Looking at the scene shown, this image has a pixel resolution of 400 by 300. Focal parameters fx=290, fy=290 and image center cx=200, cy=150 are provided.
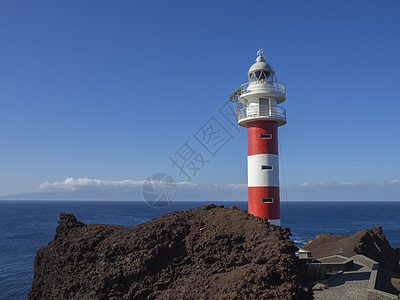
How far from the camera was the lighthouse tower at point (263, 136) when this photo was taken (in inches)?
648

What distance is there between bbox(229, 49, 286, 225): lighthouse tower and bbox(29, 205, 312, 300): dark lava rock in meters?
7.05

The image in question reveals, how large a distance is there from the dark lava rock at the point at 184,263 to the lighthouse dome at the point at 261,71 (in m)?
10.9

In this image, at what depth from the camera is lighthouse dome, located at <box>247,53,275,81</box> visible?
18062 mm

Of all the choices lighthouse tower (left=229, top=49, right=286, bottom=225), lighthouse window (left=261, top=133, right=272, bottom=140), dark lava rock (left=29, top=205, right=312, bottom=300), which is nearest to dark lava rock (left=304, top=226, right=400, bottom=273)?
lighthouse tower (left=229, top=49, right=286, bottom=225)

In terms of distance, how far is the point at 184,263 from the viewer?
7.98m

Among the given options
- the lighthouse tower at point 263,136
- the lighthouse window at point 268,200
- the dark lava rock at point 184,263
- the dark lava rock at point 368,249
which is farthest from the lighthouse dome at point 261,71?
the dark lava rock at point 368,249

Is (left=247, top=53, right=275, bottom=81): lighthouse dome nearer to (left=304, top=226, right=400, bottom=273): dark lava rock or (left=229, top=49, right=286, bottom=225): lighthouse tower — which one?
(left=229, top=49, right=286, bottom=225): lighthouse tower

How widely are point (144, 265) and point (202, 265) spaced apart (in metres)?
1.62

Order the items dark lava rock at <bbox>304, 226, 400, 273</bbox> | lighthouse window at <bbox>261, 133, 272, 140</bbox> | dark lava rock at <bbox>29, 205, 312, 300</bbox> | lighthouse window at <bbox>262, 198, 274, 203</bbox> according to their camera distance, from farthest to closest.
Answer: dark lava rock at <bbox>304, 226, 400, 273</bbox> → lighthouse window at <bbox>261, 133, 272, 140</bbox> → lighthouse window at <bbox>262, 198, 274, 203</bbox> → dark lava rock at <bbox>29, 205, 312, 300</bbox>

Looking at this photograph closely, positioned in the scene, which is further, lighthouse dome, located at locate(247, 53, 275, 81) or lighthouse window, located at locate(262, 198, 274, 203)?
lighthouse dome, located at locate(247, 53, 275, 81)

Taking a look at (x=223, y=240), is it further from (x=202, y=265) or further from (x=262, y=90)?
(x=262, y=90)

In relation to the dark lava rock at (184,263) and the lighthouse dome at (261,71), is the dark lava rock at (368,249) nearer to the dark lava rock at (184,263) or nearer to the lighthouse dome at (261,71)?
the lighthouse dome at (261,71)

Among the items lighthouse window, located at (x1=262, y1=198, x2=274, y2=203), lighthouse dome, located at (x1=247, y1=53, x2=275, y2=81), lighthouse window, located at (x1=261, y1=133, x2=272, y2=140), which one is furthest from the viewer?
lighthouse dome, located at (x1=247, y1=53, x2=275, y2=81)

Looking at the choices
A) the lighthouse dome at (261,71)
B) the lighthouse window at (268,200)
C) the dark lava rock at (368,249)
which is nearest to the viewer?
the lighthouse window at (268,200)
